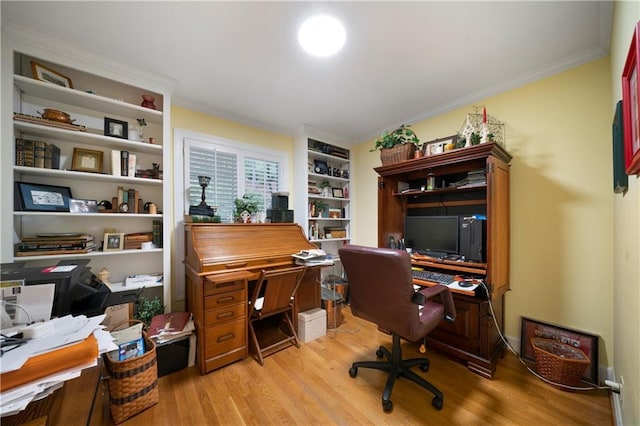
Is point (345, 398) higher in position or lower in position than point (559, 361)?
lower

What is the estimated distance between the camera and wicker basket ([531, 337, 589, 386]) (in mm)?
1647

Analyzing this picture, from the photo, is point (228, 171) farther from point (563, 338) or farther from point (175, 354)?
point (563, 338)

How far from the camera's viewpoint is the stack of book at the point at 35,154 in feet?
5.50

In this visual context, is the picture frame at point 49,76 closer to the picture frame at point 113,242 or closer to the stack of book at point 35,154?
the stack of book at point 35,154

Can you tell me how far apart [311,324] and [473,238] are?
1.83 m

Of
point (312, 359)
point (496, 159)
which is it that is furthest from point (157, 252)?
point (496, 159)

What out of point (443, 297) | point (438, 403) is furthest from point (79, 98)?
point (438, 403)

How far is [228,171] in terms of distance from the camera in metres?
2.89

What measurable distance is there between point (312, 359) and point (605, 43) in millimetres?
3485

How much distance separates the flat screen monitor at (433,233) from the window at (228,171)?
6.45ft

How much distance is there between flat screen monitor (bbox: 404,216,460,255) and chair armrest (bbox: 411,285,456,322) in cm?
72

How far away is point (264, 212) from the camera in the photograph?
315 centimetres

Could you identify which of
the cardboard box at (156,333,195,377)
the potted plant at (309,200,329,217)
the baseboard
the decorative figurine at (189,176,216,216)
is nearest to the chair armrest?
the baseboard

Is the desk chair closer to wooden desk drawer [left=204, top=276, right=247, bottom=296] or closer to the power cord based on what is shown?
wooden desk drawer [left=204, top=276, right=247, bottom=296]
